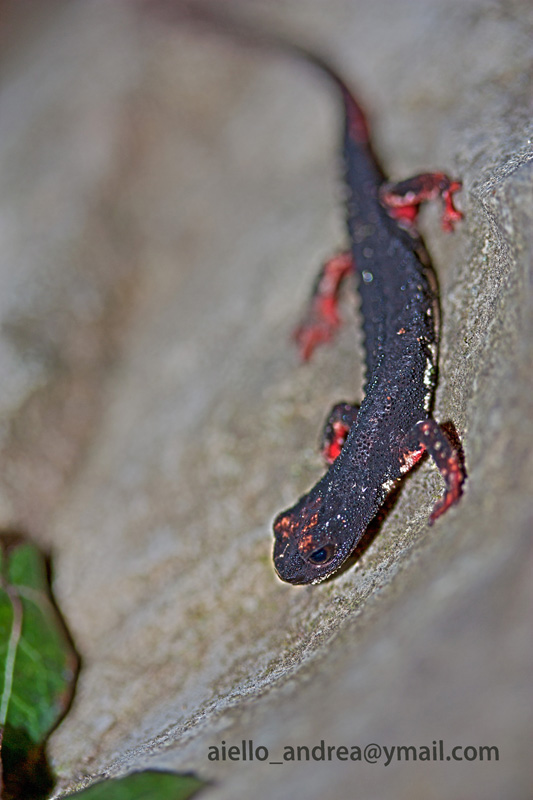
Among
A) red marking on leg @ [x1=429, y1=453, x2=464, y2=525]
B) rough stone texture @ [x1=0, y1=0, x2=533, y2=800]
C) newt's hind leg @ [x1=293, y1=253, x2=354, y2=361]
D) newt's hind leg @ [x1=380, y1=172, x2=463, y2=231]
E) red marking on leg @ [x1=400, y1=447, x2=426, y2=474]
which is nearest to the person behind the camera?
red marking on leg @ [x1=429, y1=453, x2=464, y2=525]

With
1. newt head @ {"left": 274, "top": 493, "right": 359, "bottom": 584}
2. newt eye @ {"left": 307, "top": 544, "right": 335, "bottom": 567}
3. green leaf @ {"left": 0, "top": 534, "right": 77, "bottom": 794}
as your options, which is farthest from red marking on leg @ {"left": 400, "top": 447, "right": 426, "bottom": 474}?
green leaf @ {"left": 0, "top": 534, "right": 77, "bottom": 794}

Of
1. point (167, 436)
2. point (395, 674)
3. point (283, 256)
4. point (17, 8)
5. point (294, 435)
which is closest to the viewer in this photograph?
point (395, 674)

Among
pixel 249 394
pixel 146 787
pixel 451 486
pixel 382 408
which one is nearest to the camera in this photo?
pixel 451 486

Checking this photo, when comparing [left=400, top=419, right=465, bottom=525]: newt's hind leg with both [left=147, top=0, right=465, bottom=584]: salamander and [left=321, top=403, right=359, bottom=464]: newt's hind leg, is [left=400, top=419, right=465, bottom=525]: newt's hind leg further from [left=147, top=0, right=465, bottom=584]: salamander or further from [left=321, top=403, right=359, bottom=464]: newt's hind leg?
[left=321, top=403, right=359, bottom=464]: newt's hind leg

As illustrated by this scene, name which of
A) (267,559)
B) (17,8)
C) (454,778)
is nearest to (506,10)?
(267,559)

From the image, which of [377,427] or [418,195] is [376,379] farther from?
[418,195]

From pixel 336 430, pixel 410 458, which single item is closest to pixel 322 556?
pixel 410 458

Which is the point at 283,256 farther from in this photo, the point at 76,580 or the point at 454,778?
the point at 454,778
